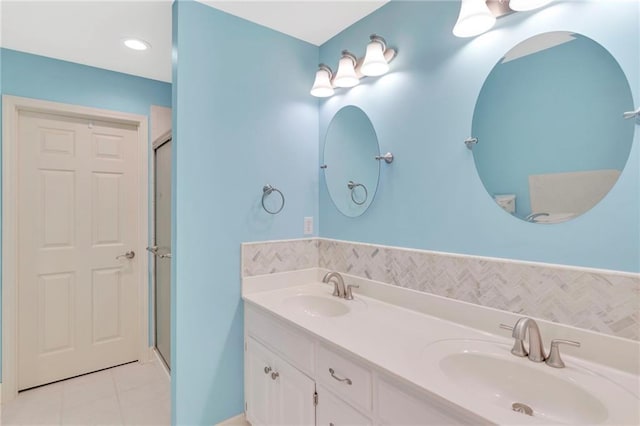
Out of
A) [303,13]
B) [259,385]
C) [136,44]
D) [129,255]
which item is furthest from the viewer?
[129,255]

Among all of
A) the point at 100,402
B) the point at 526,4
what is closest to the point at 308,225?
the point at 526,4

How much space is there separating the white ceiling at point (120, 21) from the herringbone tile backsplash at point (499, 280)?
131 centimetres

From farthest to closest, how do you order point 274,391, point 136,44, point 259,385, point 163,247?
point 163,247 < point 136,44 < point 259,385 < point 274,391

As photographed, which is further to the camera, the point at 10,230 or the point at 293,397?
the point at 10,230

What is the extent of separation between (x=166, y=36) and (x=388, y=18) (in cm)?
137

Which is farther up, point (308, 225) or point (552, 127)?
point (552, 127)

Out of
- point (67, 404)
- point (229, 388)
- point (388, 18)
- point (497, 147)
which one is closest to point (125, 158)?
point (67, 404)

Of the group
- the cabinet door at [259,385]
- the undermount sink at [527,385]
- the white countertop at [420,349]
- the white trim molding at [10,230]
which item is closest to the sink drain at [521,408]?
the undermount sink at [527,385]

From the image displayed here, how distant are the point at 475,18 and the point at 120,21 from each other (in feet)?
6.21

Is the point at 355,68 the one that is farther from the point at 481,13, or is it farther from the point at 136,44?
the point at 136,44

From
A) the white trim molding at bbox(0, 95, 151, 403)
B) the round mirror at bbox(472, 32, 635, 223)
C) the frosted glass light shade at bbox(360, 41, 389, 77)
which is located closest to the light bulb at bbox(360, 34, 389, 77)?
the frosted glass light shade at bbox(360, 41, 389, 77)

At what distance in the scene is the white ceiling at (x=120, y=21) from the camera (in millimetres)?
1704

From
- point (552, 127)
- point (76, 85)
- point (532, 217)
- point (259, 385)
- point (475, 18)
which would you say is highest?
point (76, 85)

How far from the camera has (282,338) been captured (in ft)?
4.90
